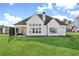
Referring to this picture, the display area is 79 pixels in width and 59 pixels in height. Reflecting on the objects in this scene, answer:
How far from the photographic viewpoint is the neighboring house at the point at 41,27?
4949mm

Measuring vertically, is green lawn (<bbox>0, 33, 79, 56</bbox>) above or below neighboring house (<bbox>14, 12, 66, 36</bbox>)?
below

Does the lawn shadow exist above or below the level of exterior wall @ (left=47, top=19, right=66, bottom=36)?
below

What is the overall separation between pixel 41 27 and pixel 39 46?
0.88 feet

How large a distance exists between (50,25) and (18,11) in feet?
1.60

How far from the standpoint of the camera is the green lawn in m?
4.89

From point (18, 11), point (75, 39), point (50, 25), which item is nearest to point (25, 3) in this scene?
point (18, 11)

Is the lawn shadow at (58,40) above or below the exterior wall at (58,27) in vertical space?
below

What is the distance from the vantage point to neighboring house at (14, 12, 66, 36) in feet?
16.2

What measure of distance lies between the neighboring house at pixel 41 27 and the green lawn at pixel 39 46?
73 mm

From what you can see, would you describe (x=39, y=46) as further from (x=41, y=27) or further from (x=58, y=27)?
(x=58, y=27)

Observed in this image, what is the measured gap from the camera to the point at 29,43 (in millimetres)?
4965

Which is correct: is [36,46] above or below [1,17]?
below

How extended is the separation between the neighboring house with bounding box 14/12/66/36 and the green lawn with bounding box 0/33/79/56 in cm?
7

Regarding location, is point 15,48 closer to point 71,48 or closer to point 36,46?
point 36,46
